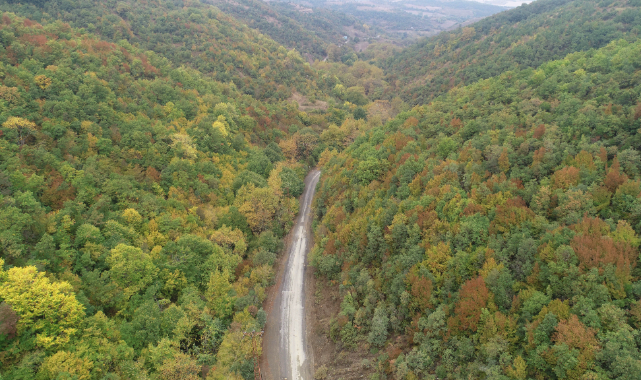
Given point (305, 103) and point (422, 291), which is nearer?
point (422, 291)

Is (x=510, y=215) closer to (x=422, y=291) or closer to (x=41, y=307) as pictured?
(x=422, y=291)

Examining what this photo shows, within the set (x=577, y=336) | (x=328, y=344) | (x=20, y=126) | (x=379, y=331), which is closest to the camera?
(x=577, y=336)

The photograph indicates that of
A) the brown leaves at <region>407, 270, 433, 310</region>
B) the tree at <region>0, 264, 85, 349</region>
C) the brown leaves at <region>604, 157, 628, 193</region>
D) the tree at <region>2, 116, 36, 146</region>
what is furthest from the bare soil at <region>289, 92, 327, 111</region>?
the tree at <region>0, 264, 85, 349</region>

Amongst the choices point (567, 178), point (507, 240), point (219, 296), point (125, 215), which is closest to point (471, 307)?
Answer: point (507, 240)

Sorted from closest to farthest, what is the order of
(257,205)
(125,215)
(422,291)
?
Result: (422,291), (125,215), (257,205)

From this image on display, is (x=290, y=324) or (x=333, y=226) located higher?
(x=333, y=226)

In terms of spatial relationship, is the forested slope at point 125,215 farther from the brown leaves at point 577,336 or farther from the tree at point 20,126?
the brown leaves at point 577,336

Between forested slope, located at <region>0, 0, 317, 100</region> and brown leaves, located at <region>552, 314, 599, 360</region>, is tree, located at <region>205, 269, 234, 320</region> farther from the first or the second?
forested slope, located at <region>0, 0, 317, 100</region>

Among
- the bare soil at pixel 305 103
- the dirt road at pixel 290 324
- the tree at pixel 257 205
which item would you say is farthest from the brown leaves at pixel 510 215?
the bare soil at pixel 305 103
